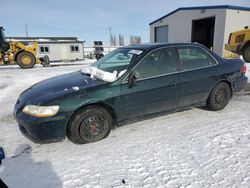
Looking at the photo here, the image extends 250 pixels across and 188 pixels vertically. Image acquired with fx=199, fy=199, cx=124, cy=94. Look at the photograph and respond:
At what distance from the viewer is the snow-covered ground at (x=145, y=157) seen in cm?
237

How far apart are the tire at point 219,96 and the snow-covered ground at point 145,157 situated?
0.37m

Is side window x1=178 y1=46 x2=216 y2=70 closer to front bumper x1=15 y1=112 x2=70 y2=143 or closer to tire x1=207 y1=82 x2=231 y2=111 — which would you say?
tire x1=207 y1=82 x2=231 y2=111

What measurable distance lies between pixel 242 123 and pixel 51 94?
3.48m

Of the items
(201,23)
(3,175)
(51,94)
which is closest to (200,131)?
(51,94)

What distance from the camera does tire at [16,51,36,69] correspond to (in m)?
13.2

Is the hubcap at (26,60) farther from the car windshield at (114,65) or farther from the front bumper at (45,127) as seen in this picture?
the front bumper at (45,127)

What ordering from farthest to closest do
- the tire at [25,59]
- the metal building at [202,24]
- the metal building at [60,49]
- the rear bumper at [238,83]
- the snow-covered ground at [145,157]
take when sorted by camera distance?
the metal building at [60,49] → the metal building at [202,24] → the tire at [25,59] → the rear bumper at [238,83] → the snow-covered ground at [145,157]

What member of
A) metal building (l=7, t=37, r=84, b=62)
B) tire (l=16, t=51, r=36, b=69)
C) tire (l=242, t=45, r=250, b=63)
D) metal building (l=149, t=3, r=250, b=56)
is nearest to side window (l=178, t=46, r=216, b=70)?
tire (l=242, t=45, r=250, b=63)

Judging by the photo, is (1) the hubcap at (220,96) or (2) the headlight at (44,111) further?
(1) the hubcap at (220,96)

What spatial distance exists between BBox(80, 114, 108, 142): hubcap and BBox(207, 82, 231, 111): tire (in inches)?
95.1

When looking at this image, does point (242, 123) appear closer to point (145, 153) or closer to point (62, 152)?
point (145, 153)

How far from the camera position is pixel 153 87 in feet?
11.5

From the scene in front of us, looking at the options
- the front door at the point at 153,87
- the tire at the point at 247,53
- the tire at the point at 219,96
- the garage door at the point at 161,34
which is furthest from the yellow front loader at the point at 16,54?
the garage door at the point at 161,34

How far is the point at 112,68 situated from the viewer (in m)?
4.01
